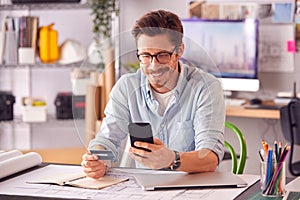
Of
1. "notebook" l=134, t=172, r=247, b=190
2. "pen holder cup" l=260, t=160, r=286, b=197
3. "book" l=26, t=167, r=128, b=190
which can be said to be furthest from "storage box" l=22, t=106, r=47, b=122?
"pen holder cup" l=260, t=160, r=286, b=197

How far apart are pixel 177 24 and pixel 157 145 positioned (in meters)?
0.39

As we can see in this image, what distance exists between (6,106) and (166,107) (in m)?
3.07

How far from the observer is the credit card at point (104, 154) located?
229 cm

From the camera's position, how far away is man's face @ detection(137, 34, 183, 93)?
2.21 m

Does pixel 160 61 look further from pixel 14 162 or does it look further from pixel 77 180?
pixel 14 162

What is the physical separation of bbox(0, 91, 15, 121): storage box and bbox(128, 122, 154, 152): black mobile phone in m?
3.00

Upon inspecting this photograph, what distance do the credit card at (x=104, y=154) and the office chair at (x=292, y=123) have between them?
84.1 inches

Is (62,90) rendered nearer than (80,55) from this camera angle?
No

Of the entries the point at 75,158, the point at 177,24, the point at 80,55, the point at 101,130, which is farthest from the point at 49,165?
the point at 80,55

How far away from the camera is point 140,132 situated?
2201 millimetres

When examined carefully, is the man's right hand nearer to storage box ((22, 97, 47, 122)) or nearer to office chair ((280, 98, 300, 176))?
office chair ((280, 98, 300, 176))

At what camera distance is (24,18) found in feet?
16.6

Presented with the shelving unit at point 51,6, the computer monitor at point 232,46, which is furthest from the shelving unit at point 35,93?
the computer monitor at point 232,46

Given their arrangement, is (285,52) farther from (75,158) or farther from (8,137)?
(8,137)
